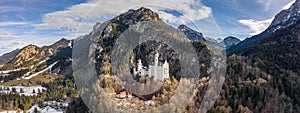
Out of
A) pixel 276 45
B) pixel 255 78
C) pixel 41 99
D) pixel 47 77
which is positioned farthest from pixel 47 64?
pixel 255 78

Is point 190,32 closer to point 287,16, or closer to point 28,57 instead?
point 287,16

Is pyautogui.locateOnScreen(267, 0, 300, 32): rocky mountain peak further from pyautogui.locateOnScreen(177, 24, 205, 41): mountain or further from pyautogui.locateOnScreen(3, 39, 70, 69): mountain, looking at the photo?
pyautogui.locateOnScreen(177, 24, 205, 41): mountain

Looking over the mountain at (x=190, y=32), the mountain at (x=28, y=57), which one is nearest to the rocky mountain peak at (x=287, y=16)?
the mountain at (x=28, y=57)

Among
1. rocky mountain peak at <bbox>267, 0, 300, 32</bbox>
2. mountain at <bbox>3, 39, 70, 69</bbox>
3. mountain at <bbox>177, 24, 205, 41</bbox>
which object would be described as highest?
rocky mountain peak at <bbox>267, 0, 300, 32</bbox>

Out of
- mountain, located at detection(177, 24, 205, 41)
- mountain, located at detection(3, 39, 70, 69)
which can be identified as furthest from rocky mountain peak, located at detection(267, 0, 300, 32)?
mountain, located at detection(177, 24, 205, 41)

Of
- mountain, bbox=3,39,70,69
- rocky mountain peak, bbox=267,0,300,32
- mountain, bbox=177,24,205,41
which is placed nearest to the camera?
mountain, bbox=177,24,205,41

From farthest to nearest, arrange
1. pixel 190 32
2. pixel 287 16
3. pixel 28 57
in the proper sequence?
1. pixel 28 57
2. pixel 287 16
3. pixel 190 32

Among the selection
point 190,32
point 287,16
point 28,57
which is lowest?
point 190,32

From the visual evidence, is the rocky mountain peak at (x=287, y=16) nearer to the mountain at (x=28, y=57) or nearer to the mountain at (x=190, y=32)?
the mountain at (x=28, y=57)

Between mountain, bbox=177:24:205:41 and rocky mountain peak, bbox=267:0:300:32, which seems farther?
rocky mountain peak, bbox=267:0:300:32

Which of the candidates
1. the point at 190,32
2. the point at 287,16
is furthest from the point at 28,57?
the point at 190,32

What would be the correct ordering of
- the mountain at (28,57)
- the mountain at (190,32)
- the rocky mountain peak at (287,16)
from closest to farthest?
1. the mountain at (190,32)
2. the rocky mountain peak at (287,16)
3. the mountain at (28,57)

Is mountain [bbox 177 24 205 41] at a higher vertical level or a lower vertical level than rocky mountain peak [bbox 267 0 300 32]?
lower
